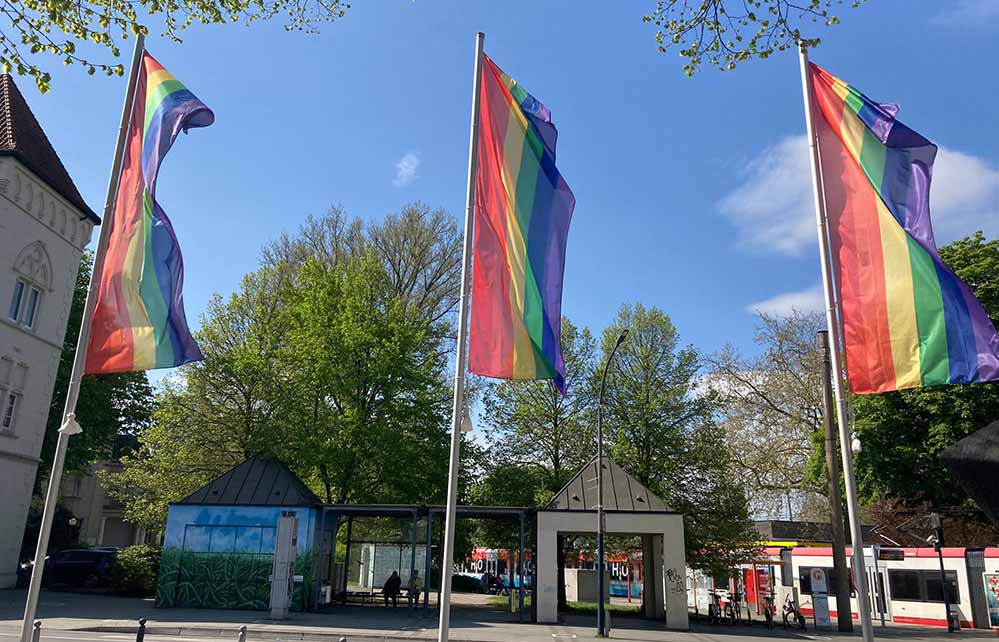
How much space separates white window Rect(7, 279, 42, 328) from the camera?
29359 millimetres

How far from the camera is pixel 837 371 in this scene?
8734 millimetres

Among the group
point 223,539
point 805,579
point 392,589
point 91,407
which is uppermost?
point 91,407

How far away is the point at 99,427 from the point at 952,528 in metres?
47.3

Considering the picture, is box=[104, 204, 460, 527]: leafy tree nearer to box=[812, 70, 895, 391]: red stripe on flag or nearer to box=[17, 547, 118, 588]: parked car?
box=[17, 547, 118, 588]: parked car

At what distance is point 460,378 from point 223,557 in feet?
62.4

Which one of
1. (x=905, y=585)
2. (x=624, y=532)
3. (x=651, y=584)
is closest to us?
(x=624, y=532)

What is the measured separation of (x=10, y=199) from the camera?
28531 mm

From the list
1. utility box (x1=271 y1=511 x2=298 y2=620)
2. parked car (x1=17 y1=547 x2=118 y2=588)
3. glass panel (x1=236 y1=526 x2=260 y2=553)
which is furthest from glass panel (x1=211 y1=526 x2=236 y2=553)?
parked car (x1=17 y1=547 x2=118 y2=588)

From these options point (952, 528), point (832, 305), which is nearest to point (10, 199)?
point (832, 305)

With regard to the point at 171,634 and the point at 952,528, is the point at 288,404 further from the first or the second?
the point at 952,528

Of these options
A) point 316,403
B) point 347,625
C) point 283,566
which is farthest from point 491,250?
point 316,403

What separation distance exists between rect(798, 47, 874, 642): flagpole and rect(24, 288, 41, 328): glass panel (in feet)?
99.1

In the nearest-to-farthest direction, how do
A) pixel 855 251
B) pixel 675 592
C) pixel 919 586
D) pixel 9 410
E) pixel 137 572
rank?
pixel 855 251 → pixel 675 592 → pixel 9 410 → pixel 137 572 → pixel 919 586

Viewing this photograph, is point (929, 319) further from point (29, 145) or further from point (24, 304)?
point (29, 145)
